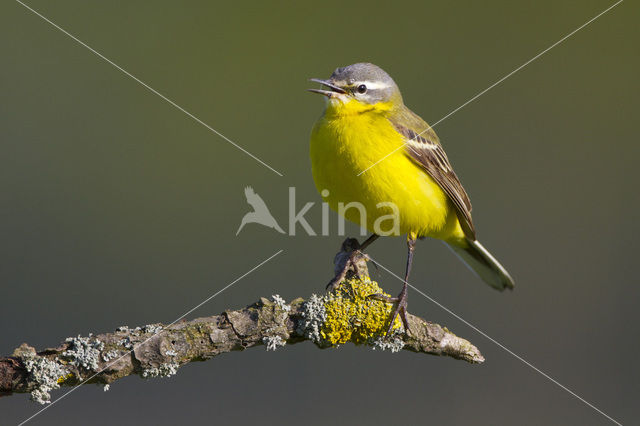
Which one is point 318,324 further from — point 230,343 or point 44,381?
point 44,381

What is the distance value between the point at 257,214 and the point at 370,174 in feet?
8.46

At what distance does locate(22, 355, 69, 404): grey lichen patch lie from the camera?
9.61ft

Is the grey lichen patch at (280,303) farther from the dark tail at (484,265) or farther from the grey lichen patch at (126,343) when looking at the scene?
the dark tail at (484,265)

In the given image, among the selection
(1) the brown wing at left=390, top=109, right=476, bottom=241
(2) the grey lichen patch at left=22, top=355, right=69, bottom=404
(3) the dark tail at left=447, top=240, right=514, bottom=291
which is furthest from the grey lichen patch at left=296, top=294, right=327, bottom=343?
(3) the dark tail at left=447, top=240, right=514, bottom=291

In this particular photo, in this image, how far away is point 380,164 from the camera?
14.0 feet

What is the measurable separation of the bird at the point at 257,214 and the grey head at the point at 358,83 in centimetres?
202

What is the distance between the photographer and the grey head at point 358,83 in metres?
4.58

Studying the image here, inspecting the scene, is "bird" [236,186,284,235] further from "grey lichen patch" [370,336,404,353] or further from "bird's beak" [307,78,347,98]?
"grey lichen patch" [370,336,404,353]

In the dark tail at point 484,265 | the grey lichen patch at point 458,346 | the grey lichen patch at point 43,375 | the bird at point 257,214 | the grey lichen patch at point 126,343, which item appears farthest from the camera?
the bird at point 257,214

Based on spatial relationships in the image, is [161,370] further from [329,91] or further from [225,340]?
[329,91]

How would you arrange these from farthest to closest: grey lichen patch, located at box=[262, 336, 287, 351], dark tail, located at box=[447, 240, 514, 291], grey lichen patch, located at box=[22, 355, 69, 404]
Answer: dark tail, located at box=[447, 240, 514, 291] < grey lichen patch, located at box=[262, 336, 287, 351] < grey lichen patch, located at box=[22, 355, 69, 404]

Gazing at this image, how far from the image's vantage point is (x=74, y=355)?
2967 mm

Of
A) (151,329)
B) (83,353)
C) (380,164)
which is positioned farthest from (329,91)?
(83,353)

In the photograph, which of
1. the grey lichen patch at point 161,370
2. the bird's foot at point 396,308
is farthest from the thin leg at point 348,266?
the grey lichen patch at point 161,370
